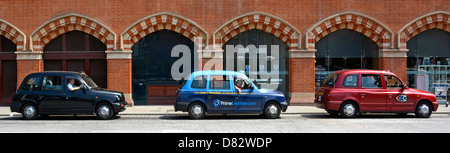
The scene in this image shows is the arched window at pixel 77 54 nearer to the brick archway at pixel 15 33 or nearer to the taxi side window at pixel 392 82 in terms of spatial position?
the brick archway at pixel 15 33

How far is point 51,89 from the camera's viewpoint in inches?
538

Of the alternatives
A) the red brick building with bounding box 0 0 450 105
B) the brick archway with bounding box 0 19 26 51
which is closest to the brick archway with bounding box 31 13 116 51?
the red brick building with bounding box 0 0 450 105

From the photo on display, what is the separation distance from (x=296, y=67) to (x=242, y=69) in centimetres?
240

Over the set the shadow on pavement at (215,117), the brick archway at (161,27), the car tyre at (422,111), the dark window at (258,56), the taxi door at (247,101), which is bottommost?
the shadow on pavement at (215,117)

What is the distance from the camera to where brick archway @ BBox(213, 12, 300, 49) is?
18.3m

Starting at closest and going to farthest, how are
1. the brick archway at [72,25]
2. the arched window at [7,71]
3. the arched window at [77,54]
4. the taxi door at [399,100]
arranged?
1. the taxi door at [399,100]
2. the brick archway at [72,25]
3. the arched window at [77,54]
4. the arched window at [7,71]

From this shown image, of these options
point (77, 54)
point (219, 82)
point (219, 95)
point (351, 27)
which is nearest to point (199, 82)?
point (219, 82)

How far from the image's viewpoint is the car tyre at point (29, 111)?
13562 mm

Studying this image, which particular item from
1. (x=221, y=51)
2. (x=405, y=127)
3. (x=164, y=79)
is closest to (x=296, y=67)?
(x=221, y=51)

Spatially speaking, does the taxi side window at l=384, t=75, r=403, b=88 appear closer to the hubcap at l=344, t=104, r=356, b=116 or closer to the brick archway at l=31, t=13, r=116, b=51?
the hubcap at l=344, t=104, r=356, b=116

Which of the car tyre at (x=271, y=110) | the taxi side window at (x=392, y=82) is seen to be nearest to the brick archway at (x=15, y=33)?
the car tyre at (x=271, y=110)

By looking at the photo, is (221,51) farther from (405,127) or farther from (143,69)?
(405,127)

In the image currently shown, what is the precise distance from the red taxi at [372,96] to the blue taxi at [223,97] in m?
1.85

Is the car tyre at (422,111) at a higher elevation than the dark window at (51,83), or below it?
below
